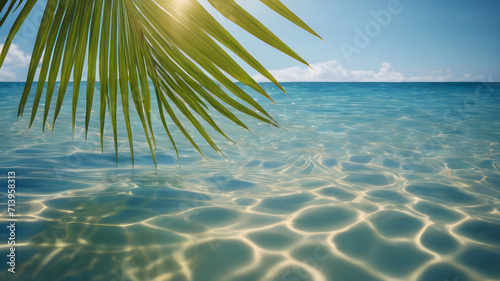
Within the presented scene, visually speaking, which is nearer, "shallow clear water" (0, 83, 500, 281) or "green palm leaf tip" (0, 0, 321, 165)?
"green palm leaf tip" (0, 0, 321, 165)

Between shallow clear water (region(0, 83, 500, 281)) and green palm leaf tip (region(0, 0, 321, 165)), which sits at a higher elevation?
green palm leaf tip (region(0, 0, 321, 165))

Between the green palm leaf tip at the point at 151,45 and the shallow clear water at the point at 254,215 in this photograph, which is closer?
the green palm leaf tip at the point at 151,45

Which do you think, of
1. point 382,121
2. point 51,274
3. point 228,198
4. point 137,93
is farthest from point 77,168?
point 382,121

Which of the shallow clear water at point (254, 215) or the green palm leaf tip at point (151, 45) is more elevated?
the green palm leaf tip at point (151, 45)

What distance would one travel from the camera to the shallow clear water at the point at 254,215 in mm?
1468

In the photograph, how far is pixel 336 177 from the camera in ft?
9.61

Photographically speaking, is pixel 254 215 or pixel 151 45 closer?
pixel 151 45

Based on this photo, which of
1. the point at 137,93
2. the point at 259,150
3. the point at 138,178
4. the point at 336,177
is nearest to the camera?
the point at 137,93

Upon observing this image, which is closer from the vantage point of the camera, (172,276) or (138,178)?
(172,276)

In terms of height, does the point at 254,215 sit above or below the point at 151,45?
below

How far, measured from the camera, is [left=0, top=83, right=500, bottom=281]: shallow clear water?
1468mm

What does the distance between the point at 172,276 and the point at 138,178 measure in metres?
1.49

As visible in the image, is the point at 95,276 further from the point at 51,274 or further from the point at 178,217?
the point at 178,217

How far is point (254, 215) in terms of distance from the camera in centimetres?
202
